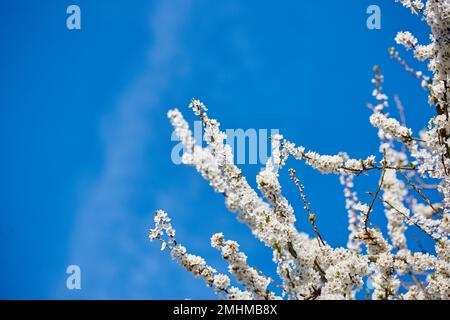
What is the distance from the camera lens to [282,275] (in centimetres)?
473

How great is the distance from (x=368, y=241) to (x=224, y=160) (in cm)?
185

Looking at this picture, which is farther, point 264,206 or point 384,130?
point 384,130

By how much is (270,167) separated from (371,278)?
65.0 inches

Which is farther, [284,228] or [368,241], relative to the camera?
[368,241]
